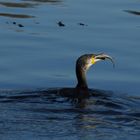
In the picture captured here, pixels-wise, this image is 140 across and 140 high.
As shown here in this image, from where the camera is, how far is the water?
13008 millimetres

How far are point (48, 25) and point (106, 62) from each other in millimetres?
2807

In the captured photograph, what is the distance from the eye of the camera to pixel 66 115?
1361 cm

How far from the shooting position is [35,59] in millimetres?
17422

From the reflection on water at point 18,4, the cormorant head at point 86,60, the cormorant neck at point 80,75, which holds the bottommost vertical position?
the cormorant neck at point 80,75

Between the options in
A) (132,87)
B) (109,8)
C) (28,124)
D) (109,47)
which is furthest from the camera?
(109,8)

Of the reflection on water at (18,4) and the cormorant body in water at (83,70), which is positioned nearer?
the cormorant body in water at (83,70)

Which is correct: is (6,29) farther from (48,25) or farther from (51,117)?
(51,117)

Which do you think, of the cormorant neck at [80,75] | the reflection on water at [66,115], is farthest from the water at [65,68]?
the cormorant neck at [80,75]

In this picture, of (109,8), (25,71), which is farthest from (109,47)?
(109,8)

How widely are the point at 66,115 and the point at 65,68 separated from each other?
11.1 ft

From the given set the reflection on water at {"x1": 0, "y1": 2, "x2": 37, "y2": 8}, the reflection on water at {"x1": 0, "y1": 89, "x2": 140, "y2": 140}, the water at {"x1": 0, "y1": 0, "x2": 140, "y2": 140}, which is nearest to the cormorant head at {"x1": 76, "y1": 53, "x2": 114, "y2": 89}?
the water at {"x1": 0, "y1": 0, "x2": 140, "y2": 140}

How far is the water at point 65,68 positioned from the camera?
13.0 meters

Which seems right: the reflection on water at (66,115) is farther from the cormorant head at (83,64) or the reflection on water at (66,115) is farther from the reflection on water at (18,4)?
the reflection on water at (18,4)

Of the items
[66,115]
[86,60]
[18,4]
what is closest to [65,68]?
[86,60]
